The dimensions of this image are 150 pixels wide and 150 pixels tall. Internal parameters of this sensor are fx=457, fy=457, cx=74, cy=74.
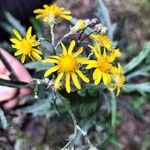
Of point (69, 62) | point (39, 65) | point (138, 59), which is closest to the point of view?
point (69, 62)

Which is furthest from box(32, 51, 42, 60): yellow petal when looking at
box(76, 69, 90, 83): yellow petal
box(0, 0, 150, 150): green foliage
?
box(0, 0, 150, 150): green foliage

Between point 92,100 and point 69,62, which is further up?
point 69,62

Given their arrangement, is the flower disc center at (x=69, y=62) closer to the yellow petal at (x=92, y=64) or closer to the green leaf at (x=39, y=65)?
the yellow petal at (x=92, y=64)

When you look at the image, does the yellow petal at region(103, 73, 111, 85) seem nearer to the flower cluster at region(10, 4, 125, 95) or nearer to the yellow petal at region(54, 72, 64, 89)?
the flower cluster at region(10, 4, 125, 95)

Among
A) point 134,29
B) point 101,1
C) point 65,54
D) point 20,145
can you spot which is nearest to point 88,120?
point 20,145

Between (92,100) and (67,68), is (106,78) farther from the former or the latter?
(92,100)

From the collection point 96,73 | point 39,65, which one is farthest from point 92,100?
point 96,73

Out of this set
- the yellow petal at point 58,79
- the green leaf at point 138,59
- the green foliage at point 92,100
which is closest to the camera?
the yellow petal at point 58,79

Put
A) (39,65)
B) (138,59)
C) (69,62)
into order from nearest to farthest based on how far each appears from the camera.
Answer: (69,62)
(39,65)
(138,59)

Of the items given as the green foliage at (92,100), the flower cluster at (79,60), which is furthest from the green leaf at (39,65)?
the flower cluster at (79,60)

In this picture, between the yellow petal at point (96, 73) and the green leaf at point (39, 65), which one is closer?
the yellow petal at point (96, 73)
